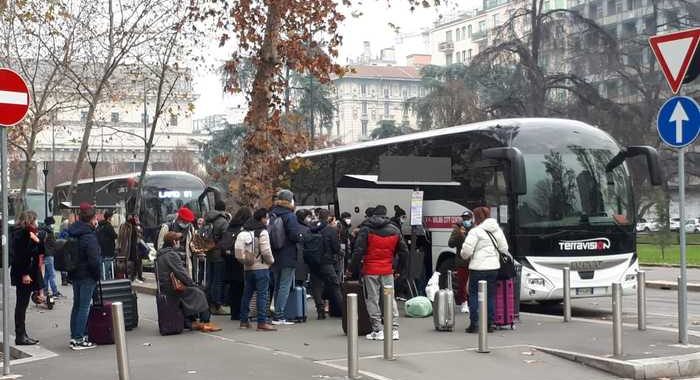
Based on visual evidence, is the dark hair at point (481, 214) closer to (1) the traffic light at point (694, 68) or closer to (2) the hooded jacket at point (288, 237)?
(2) the hooded jacket at point (288, 237)

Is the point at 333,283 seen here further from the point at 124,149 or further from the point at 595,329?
the point at 124,149

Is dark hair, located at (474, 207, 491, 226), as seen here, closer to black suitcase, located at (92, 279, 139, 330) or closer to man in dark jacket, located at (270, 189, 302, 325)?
man in dark jacket, located at (270, 189, 302, 325)

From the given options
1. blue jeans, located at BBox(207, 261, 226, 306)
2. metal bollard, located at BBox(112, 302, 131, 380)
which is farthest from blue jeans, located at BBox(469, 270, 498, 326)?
metal bollard, located at BBox(112, 302, 131, 380)

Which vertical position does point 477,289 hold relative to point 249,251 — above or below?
below

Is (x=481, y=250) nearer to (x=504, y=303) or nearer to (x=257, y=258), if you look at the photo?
(x=504, y=303)

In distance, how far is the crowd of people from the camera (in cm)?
1243

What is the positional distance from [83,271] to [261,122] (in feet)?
23.3

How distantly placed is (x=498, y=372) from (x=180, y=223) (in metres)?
8.04

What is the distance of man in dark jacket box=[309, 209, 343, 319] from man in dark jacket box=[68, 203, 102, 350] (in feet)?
12.3

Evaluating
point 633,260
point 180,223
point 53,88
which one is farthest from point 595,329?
point 53,88

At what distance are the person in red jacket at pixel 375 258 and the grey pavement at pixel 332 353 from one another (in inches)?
16.4

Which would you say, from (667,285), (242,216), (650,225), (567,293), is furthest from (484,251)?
(650,225)

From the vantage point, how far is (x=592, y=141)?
16.7 m

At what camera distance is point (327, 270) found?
48.8 ft
